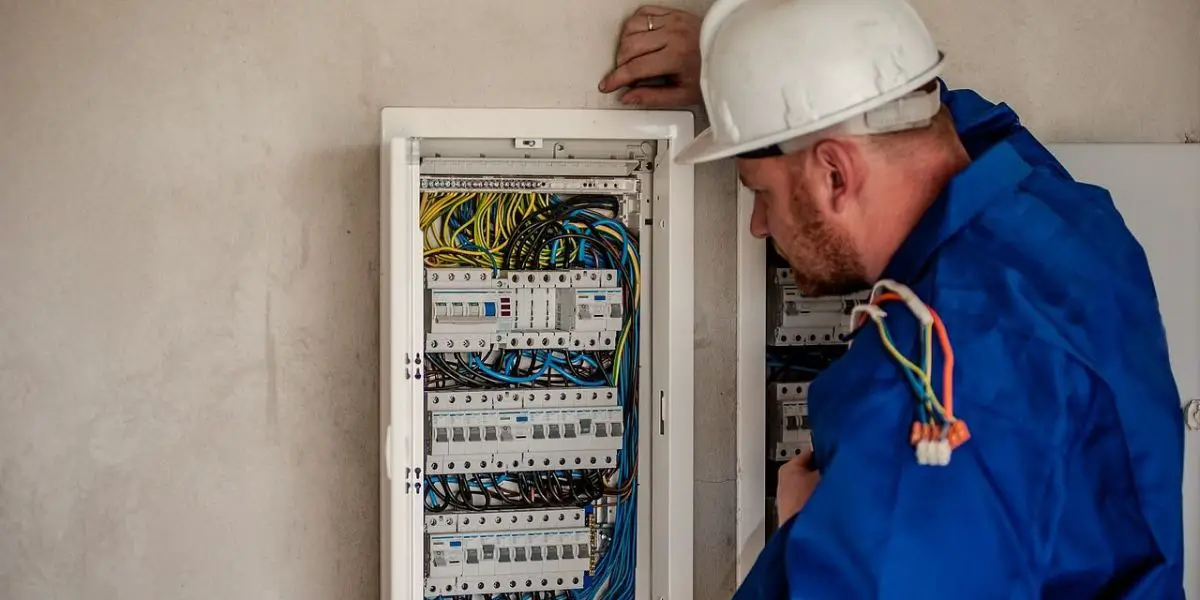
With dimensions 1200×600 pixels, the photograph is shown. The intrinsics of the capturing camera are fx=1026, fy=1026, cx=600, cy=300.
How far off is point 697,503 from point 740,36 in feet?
2.64

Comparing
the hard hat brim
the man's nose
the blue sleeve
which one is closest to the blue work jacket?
the blue sleeve

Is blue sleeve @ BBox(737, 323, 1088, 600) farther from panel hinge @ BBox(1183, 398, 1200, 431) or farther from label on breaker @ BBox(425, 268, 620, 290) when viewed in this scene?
panel hinge @ BBox(1183, 398, 1200, 431)

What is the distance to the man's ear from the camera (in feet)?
3.80

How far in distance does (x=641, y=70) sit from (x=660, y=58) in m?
0.03

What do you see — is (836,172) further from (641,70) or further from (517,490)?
(517,490)

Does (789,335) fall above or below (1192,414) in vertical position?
above

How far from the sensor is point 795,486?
1206 millimetres

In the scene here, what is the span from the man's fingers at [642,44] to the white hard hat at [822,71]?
368 millimetres

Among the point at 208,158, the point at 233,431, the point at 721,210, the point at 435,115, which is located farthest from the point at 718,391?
the point at 208,158

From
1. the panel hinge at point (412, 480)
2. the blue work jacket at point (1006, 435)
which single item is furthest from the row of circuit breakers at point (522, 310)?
the blue work jacket at point (1006, 435)

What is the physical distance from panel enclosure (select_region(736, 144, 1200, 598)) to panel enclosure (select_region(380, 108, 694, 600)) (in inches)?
4.2

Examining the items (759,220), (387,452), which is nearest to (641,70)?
(759,220)

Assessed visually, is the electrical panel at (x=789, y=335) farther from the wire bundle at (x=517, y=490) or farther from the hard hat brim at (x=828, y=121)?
the hard hat brim at (x=828, y=121)

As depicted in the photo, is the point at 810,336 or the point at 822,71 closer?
the point at 822,71
